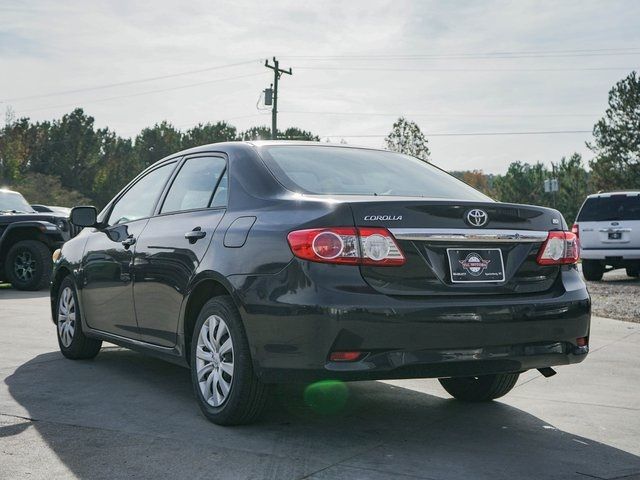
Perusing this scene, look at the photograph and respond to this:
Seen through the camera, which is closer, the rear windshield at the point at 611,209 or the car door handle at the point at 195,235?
the car door handle at the point at 195,235

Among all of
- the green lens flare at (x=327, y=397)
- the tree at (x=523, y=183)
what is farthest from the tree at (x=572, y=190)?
the green lens flare at (x=327, y=397)

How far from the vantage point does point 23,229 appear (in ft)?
46.2

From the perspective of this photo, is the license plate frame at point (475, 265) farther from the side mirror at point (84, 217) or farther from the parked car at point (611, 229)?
the parked car at point (611, 229)

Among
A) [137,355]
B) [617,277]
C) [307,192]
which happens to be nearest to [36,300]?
[137,355]

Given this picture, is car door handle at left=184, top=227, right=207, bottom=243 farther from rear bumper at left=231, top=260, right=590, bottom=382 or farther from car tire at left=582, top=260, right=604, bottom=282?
car tire at left=582, top=260, right=604, bottom=282

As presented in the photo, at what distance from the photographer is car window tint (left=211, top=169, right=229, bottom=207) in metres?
4.95

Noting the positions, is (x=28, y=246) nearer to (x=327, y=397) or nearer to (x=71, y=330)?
(x=71, y=330)

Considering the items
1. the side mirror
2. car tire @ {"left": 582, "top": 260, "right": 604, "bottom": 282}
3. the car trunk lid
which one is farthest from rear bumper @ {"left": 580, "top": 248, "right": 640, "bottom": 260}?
the car trunk lid

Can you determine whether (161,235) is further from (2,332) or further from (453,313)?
(2,332)

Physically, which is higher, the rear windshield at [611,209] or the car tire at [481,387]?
the rear windshield at [611,209]

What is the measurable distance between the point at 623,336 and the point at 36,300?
317 inches

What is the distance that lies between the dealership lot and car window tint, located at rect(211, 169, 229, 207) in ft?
4.13

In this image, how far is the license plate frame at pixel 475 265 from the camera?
4152mm

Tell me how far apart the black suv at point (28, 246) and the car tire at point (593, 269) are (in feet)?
34.7
